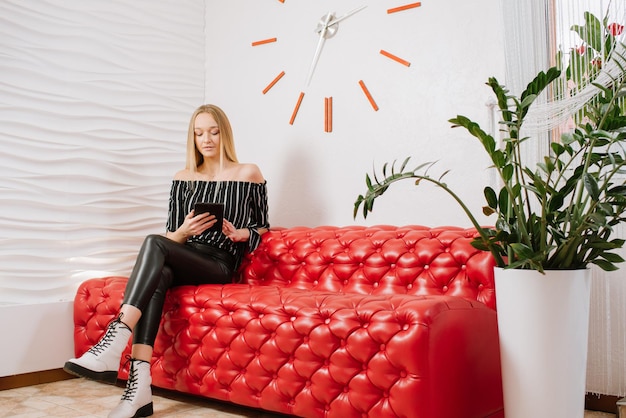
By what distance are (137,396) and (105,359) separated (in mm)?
198

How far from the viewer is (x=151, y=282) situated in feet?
8.70

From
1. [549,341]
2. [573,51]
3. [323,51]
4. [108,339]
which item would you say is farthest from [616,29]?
[108,339]

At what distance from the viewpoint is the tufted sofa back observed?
2.54 m

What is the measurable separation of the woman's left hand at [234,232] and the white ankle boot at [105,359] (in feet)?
2.32

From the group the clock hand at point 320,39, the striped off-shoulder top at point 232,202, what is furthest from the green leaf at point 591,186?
the clock hand at point 320,39

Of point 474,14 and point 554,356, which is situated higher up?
point 474,14

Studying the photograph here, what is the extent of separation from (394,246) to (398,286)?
182 mm

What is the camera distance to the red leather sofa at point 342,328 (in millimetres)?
2027

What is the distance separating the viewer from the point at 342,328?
7.11ft

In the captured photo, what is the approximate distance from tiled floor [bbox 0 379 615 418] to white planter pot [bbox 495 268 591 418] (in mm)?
626

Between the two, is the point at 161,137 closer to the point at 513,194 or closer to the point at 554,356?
the point at 513,194

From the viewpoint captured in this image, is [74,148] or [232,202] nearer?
[232,202]

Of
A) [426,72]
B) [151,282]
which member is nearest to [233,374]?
[151,282]

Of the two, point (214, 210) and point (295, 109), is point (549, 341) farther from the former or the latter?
point (295, 109)
